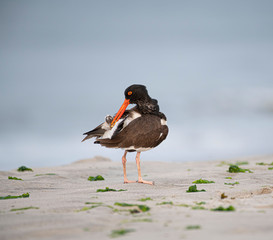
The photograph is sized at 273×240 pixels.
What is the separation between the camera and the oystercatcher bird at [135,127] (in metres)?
10.6

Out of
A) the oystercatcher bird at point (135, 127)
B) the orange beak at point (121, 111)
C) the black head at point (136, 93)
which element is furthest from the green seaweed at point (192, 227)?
the black head at point (136, 93)

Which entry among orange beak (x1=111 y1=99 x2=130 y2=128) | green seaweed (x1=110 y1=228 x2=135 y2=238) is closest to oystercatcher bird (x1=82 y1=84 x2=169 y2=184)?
orange beak (x1=111 y1=99 x2=130 y2=128)

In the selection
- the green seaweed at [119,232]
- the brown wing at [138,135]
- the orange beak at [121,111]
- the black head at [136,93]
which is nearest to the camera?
the green seaweed at [119,232]

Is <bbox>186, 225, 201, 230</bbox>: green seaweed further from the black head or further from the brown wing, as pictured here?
the black head

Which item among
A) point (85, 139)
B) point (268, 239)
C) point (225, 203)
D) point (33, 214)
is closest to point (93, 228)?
point (33, 214)

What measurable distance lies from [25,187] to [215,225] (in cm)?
826

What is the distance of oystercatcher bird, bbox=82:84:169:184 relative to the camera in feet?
34.6

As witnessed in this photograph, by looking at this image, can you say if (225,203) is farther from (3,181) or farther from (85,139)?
(3,181)

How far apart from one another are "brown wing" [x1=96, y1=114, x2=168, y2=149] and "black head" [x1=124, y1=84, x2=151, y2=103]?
0.84 metres

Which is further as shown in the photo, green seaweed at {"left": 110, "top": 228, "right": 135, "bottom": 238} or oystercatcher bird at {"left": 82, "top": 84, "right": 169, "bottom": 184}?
oystercatcher bird at {"left": 82, "top": 84, "right": 169, "bottom": 184}

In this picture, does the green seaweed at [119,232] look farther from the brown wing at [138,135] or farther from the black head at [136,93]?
the black head at [136,93]

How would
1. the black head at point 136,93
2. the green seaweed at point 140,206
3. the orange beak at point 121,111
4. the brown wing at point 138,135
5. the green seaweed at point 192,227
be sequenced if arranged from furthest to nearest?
the black head at point 136,93 → the orange beak at point 121,111 → the brown wing at point 138,135 → the green seaweed at point 140,206 → the green seaweed at point 192,227

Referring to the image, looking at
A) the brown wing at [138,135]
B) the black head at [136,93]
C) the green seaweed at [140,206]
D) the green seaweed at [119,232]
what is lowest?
the green seaweed at [119,232]

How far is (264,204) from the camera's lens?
6.66 meters
